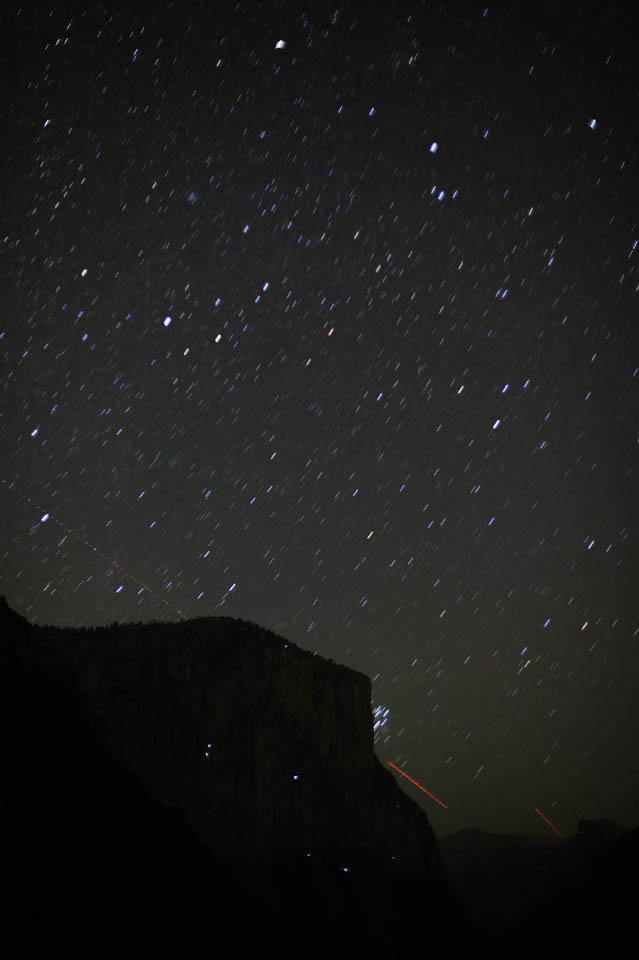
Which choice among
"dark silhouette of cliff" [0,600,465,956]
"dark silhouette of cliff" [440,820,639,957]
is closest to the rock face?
"dark silhouette of cliff" [0,600,465,956]

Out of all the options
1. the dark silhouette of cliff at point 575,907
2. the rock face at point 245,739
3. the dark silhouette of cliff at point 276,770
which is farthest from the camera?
the dark silhouette of cliff at point 575,907

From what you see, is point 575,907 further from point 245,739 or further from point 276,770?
point 245,739

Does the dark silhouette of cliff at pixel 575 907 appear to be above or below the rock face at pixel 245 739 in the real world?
below

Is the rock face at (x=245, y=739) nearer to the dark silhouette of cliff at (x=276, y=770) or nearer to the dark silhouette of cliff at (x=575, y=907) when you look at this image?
the dark silhouette of cliff at (x=276, y=770)

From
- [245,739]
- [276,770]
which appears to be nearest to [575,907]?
[276,770]

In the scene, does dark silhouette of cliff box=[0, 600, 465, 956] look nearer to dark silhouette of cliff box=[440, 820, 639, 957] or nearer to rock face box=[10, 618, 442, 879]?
rock face box=[10, 618, 442, 879]

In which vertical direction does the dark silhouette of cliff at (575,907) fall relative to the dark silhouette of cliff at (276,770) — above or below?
below

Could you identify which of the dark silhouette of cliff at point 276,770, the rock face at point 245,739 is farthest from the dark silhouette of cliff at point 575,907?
the rock face at point 245,739

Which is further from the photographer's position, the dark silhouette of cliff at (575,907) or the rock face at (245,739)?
the dark silhouette of cliff at (575,907)

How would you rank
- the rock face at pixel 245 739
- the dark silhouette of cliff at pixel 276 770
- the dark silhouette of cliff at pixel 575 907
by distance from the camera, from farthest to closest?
the dark silhouette of cliff at pixel 575 907 < the rock face at pixel 245 739 < the dark silhouette of cliff at pixel 276 770
